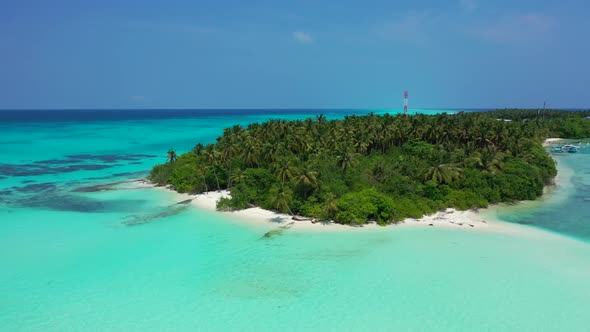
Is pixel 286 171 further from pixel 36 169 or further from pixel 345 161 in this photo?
pixel 36 169

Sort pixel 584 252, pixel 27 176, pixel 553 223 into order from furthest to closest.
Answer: pixel 27 176, pixel 553 223, pixel 584 252

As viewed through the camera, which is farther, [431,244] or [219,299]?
[431,244]

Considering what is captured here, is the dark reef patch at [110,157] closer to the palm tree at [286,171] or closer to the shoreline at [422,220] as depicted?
the shoreline at [422,220]

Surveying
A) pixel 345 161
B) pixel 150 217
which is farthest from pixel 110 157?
pixel 345 161

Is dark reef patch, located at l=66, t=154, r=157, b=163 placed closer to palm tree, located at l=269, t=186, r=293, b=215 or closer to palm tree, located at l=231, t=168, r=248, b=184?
palm tree, located at l=231, t=168, r=248, b=184

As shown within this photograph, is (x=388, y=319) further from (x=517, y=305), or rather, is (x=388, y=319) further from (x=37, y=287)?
(x=37, y=287)

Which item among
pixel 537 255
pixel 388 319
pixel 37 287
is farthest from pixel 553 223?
pixel 37 287

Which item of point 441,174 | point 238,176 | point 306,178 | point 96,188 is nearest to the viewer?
point 306,178
